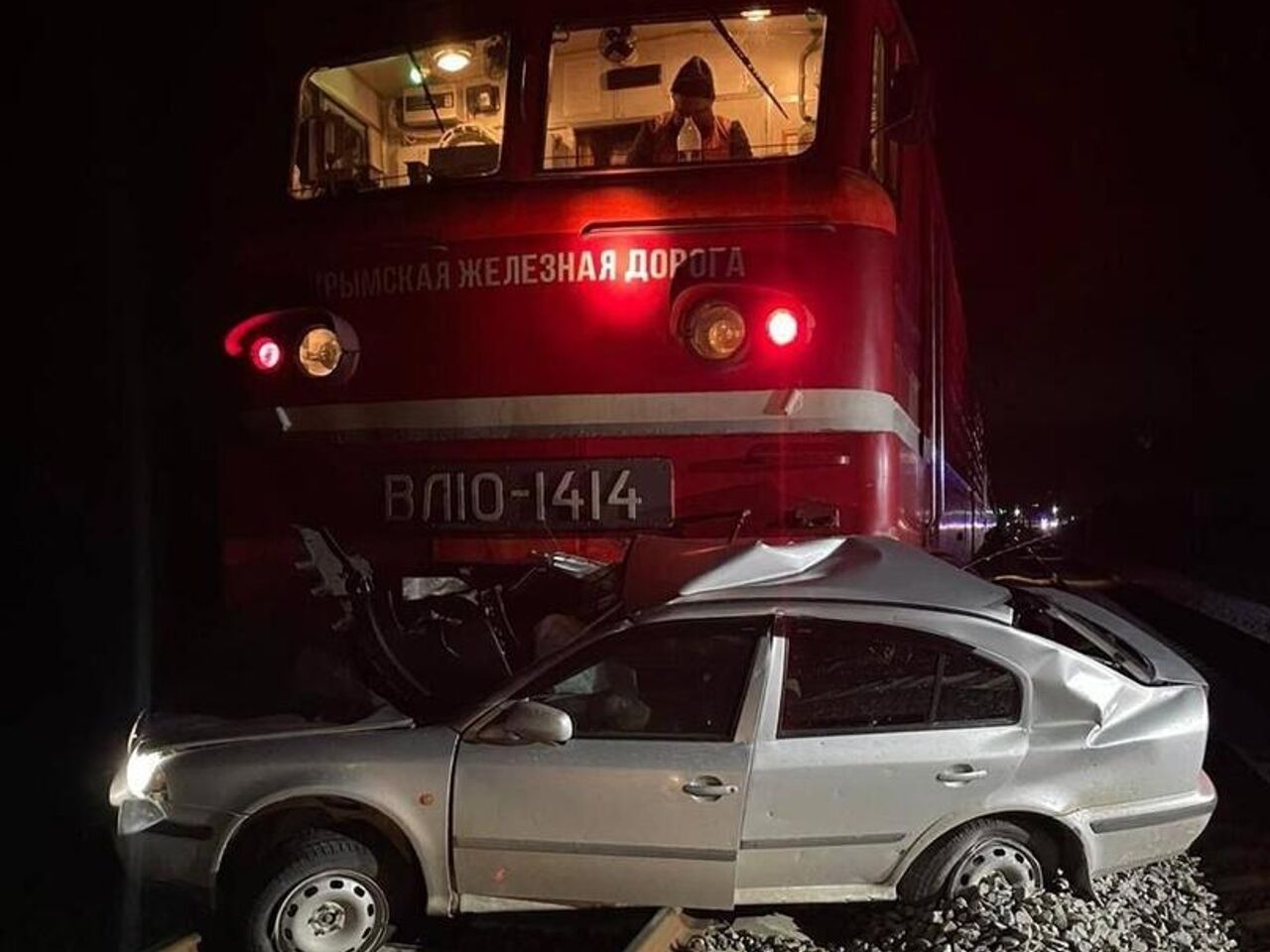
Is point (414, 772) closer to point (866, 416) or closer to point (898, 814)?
point (898, 814)

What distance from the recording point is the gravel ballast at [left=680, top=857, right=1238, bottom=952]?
414 centimetres

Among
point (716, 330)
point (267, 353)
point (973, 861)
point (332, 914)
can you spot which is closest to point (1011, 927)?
point (973, 861)

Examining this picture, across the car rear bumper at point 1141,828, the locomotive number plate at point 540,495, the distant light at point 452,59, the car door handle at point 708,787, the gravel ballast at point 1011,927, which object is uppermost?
the distant light at point 452,59

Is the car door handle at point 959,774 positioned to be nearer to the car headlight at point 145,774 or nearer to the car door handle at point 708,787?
the car door handle at point 708,787

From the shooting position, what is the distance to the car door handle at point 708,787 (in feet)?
13.6

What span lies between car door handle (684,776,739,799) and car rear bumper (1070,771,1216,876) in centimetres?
131

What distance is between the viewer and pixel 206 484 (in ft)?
21.9

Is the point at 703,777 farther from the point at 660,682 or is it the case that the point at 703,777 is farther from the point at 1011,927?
the point at 1011,927

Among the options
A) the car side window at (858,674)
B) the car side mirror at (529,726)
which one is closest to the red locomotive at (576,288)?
the car side window at (858,674)

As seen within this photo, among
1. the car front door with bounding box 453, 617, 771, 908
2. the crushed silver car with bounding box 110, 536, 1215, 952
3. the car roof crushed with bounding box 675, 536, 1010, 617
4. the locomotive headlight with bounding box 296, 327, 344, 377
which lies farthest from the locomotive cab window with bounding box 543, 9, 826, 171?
the car front door with bounding box 453, 617, 771, 908

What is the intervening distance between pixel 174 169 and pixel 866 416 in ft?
38.6

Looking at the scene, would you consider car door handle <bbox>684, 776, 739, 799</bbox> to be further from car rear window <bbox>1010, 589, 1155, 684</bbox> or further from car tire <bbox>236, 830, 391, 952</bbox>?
car rear window <bbox>1010, 589, 1155, 684</bbox>

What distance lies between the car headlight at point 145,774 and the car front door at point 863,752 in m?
2.11

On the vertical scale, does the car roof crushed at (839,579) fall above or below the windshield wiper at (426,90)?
below
